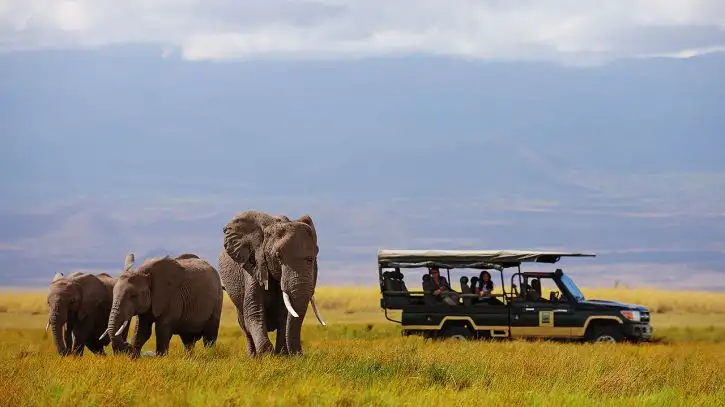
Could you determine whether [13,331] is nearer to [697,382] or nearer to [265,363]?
[265,363]

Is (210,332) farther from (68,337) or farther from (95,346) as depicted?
(68,337)

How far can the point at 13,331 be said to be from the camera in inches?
1609

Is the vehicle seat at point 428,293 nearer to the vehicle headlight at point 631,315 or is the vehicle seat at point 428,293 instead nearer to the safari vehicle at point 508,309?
the safari vehicle at point 508,309

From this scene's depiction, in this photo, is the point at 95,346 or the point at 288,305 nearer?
the point at 288,305

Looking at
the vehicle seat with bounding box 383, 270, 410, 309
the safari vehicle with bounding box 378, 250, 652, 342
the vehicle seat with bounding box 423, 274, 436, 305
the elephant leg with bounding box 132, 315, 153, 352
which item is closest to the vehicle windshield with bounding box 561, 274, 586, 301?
the safari vehicle with bounding box 378, 250, 652, 342

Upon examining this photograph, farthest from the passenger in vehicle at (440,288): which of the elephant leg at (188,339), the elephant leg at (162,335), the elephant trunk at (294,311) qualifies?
the elephant trunk at (294,311)

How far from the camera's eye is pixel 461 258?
30.9 m

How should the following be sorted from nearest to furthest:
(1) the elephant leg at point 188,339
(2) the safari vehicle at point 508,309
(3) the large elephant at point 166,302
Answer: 1. (3) the large elephant at point 166,302
2. (1) the elephant leg at point 188,339
3. (2) the safari vehicle at point 508,309

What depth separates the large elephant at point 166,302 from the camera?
23281mm

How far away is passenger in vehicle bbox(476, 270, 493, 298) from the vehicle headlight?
3308mm

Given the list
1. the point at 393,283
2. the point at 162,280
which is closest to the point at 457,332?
the point at 393,283

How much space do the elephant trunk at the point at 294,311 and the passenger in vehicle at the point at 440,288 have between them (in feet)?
33.7

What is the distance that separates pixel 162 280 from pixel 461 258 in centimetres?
930

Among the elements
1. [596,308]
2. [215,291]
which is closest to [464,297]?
[596,308]
